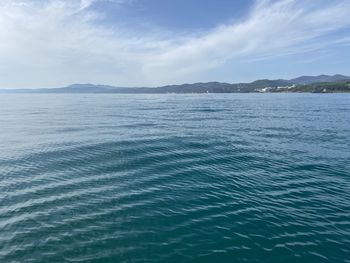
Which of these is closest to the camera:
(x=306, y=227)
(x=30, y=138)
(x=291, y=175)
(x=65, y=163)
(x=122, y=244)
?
(x=122, y=244)

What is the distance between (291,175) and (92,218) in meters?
18.5

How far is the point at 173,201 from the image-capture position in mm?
22188

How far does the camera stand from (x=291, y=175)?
28188mm

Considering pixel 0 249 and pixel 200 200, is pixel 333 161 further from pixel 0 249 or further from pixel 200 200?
pixel 0 249

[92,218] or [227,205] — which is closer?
[92,218]

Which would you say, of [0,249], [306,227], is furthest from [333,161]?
[0,249]

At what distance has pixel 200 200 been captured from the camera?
22391 millimetres

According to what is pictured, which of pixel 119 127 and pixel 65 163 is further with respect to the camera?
pixel 119 127

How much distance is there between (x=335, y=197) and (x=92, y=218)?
17.8 metres

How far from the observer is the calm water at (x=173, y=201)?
618 inches

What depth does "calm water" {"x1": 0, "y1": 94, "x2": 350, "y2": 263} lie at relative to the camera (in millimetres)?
15688

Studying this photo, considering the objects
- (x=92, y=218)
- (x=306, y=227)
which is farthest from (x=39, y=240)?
(x=306, y=227)

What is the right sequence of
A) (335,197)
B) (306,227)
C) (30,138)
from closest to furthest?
(306,227), (335,197), (30,138)

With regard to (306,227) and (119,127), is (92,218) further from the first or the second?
(119,127)
